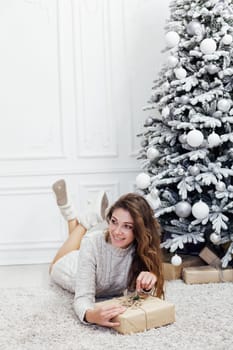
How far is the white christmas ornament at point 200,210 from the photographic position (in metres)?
2.84

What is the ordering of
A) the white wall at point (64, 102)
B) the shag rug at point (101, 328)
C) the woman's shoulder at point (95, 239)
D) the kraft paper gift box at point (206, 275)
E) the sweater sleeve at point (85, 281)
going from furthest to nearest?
the white wall at point (64, 102) → the kraft paper gift box at point (206, 275) → the woman's shoulder at point (95, 239) → the sweater sleeve at point (85, 281) → the shag rug at point (101, 328)

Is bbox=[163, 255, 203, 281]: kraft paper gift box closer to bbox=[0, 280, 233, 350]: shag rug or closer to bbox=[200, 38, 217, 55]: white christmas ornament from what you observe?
bbox=[0, 280, 233, 350]: shag rug

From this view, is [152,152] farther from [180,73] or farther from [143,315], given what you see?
[143,315]

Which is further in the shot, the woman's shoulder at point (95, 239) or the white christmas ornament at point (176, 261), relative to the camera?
the white christmas ornament at point (176, 261)

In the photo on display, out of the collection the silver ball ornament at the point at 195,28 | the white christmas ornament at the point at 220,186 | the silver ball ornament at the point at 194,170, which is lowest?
the white christmas ornament at the point at 220,186

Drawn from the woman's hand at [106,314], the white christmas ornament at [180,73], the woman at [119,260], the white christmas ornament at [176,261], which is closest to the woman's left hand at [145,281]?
the woman at [119,260]

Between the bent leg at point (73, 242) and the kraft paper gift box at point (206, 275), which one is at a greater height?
the bent leg at point (73, 242)

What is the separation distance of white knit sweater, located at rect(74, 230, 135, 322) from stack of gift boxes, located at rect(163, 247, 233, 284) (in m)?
0.60

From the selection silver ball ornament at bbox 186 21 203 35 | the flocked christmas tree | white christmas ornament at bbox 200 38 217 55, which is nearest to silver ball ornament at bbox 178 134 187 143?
the flocked christmas tree

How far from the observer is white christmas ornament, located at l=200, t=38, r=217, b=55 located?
2.94m

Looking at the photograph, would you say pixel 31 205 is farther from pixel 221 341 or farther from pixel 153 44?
pixel 221 341

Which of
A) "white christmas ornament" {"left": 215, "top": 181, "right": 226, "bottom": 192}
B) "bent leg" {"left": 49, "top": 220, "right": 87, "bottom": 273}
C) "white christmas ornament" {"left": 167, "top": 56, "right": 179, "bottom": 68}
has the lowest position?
"bent leg" {"left": 49, "top": 220, "right": 87, "bottom": 273}

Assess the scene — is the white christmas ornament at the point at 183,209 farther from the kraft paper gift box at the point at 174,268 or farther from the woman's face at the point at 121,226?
the woman's face at the point at 121,226

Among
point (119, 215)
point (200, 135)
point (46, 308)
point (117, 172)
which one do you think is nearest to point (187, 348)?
point (119, 215)
